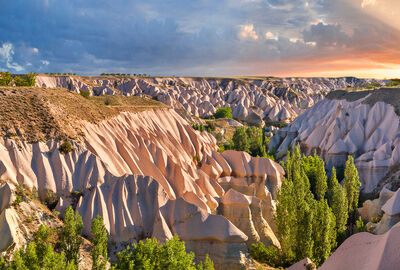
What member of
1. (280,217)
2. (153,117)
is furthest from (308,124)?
(280,217)

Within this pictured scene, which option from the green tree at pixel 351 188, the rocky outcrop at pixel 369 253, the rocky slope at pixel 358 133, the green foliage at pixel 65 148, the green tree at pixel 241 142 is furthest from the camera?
the green tree at pixel 241 142

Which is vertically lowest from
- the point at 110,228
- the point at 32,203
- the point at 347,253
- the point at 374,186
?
the point at 374,186

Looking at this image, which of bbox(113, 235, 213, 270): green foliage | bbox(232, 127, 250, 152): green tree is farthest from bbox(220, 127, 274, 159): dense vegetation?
bbox(113, 235, 213, 270): green foliage

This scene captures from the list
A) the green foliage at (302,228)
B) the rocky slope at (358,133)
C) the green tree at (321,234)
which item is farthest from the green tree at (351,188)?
the green tree at (321,234)

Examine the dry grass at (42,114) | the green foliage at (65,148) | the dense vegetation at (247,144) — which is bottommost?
the dense vegetation at (247,144)

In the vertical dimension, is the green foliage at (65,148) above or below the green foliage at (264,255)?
above

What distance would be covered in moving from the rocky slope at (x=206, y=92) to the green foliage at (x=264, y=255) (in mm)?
87070

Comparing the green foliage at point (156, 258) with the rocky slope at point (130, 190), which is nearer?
the green foliage at point (156, 258)

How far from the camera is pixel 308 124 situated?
73.4 metres

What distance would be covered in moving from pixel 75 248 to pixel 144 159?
14551 mm

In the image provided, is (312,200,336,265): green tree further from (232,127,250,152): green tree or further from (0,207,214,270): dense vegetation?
(232,127,250,152): green tree

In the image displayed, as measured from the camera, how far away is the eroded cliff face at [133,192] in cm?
2238

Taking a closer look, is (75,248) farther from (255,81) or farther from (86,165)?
(255,81)

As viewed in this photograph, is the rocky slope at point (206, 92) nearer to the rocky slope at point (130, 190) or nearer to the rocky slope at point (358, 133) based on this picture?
the rocky slope at point (358, 133)
